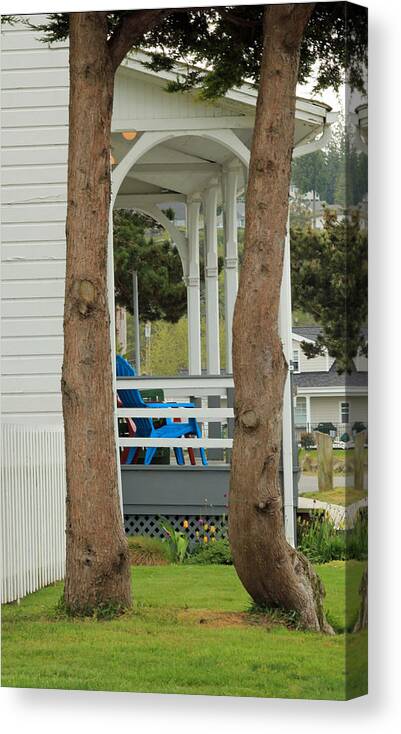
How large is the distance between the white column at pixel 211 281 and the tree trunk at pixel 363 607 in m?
3.97

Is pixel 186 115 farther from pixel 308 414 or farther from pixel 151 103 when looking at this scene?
pixel 308 414

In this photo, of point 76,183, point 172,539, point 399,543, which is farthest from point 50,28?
→ point 399,543

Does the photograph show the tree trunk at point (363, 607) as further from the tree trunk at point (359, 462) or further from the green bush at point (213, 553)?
the green bush at point (213, 553)

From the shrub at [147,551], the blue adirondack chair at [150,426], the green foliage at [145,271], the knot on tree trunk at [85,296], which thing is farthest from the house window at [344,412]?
the green foliage at [145,271]

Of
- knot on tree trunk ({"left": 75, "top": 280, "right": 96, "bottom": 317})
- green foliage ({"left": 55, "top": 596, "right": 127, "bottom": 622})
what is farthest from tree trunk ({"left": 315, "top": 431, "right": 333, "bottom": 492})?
knot on tree trunk ({"left": 75, "top": 280, "right": 96, "bottom": 317})

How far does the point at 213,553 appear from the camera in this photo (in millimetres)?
7484

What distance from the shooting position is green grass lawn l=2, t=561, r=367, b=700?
7047 millimetres

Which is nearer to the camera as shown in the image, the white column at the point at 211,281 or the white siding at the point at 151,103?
the white siding at the point at 151,103

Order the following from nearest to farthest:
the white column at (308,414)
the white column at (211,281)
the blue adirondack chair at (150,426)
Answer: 1. the white column at (308,414)
2. the blue adirondack chair at (150,426)
3. the white column at (211,281)

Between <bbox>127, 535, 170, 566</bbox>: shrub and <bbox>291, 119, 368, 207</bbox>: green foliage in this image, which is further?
<bbox>127, 535, 170, 566</bbox>: shrub

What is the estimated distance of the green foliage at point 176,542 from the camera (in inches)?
301

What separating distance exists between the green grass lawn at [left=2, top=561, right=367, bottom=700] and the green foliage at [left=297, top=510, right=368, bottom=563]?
63 millimetres

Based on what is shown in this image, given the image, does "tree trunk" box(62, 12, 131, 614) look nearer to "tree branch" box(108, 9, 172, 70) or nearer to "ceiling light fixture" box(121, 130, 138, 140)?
"tree branch" box(108, 9, 172, 70)

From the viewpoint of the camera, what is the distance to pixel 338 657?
23.0ft
